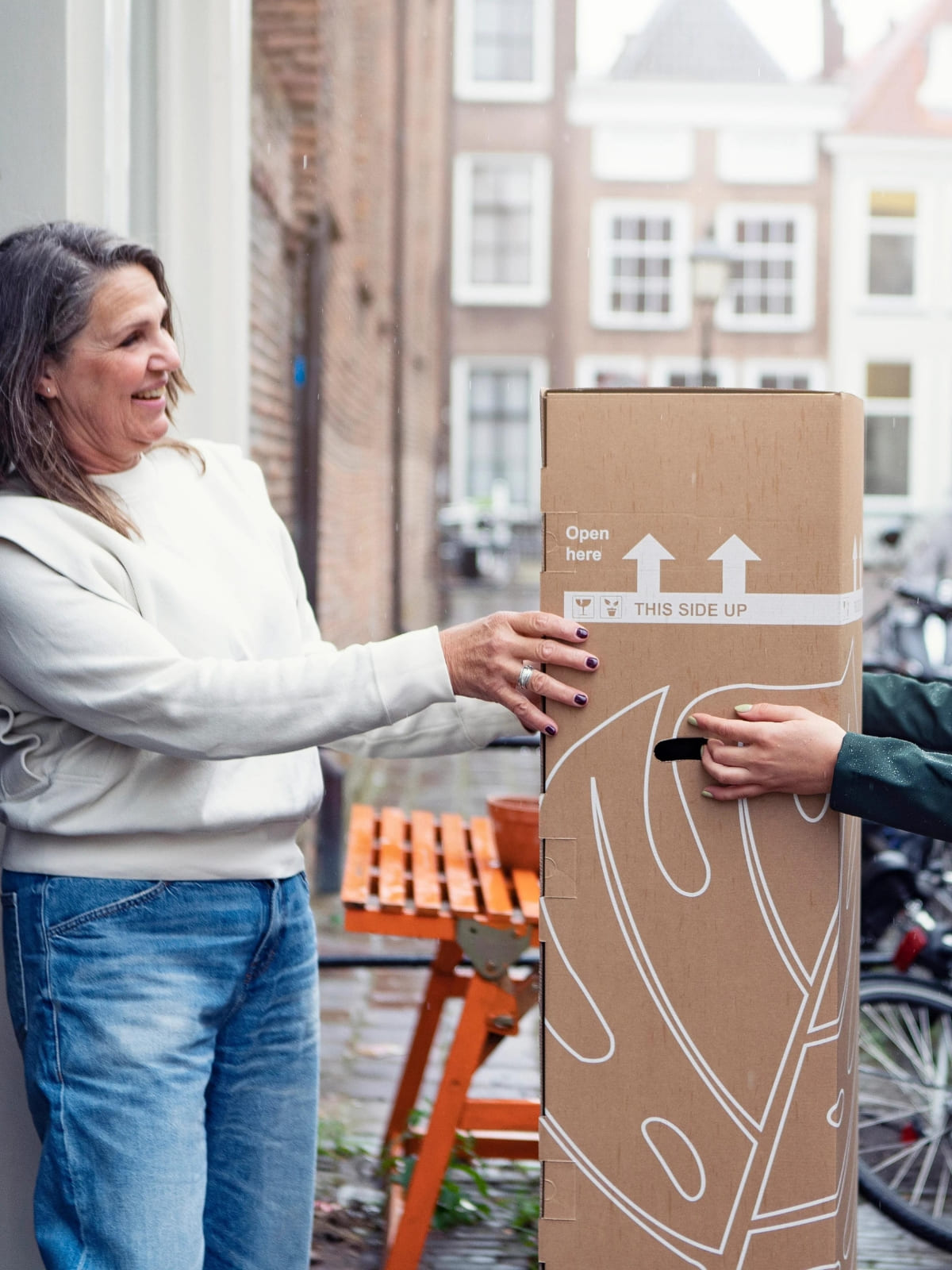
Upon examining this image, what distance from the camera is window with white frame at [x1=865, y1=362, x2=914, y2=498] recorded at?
21.0 meters

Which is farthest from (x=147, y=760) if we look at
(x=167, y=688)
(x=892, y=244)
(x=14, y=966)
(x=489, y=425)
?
(x=892, y=244)

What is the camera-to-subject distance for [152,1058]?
1.40m

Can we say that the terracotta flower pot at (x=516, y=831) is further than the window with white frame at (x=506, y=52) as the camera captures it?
No

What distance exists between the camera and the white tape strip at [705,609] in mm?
1326

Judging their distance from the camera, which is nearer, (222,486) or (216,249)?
(222,486)

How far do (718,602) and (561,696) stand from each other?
0.18 metres

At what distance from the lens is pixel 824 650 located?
4.39 feet

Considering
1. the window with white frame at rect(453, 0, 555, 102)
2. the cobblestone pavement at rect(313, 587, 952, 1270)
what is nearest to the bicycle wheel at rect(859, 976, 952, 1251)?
the cobblestone pavement at rect(313, 587, 952, 1270)

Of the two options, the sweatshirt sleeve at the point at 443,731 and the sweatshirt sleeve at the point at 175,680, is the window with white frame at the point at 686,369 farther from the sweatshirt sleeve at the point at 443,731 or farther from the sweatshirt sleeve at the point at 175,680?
the sweatshirt sleeve at the point at 175,680

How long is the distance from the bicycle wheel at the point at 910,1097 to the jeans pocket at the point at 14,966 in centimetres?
178

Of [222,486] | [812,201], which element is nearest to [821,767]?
[222,486]

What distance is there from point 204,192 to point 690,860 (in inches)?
72.4

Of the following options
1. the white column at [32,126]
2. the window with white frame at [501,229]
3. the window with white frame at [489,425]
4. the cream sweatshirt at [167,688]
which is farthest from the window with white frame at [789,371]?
the cream sweatshirt at [167,688]

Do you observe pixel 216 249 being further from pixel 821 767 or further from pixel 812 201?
pixel 812 201
